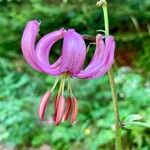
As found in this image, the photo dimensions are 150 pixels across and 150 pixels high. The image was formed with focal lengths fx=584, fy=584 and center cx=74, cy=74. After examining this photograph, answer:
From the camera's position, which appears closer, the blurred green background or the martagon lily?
the martagon lily

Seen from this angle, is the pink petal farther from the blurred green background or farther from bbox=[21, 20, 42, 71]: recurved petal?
the blurred green background

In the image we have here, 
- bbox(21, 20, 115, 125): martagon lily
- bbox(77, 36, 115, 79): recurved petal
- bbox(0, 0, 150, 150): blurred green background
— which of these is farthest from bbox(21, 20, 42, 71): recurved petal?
bbox(0, 0, 150, 150): blurred green background

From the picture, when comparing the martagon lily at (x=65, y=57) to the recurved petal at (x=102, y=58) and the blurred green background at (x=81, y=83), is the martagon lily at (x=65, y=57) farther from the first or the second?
the blurred green background at (x=81, y=83)

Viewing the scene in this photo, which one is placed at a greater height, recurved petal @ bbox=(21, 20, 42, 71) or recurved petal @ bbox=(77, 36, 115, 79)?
recurved petal @ bbox=(21, 20, 42, 71)

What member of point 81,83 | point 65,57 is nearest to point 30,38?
point 65,57

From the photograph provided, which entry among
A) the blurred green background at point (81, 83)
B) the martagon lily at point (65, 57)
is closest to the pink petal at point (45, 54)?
the martagon lily at point (65, 57)

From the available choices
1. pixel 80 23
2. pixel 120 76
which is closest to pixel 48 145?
pixel 120 76

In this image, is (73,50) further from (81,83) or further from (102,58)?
(81,83)
